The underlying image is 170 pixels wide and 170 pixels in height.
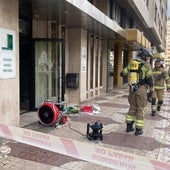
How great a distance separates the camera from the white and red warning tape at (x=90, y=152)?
3348 millimetres

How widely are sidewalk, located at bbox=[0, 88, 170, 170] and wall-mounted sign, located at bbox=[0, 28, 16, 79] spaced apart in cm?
142

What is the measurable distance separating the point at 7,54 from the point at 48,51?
340 centimetres

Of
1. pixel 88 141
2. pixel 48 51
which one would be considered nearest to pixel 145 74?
pixel 88 141

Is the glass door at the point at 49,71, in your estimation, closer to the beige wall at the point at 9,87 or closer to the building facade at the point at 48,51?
the building facade at the point at 48,51

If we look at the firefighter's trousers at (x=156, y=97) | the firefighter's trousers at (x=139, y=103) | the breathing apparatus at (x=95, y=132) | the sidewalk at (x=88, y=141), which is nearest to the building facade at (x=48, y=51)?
the sidewalk at (x=88, y=141)

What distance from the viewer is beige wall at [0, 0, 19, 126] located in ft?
21.2

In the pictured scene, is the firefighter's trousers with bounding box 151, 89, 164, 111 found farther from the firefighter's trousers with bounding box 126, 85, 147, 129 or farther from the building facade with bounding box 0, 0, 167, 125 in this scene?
the building facade with bounding box 0, 0, 167, 125

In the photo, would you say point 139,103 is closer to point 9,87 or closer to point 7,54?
point 9,87

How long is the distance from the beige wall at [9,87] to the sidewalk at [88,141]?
24.0 inches

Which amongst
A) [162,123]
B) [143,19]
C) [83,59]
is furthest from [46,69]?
[143,19]

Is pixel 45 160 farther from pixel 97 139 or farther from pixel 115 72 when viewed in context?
pixel 115 72

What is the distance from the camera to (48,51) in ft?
32.7

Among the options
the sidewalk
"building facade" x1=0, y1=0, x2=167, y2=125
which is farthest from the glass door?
the sidewalk

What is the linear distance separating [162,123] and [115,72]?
1260cm
